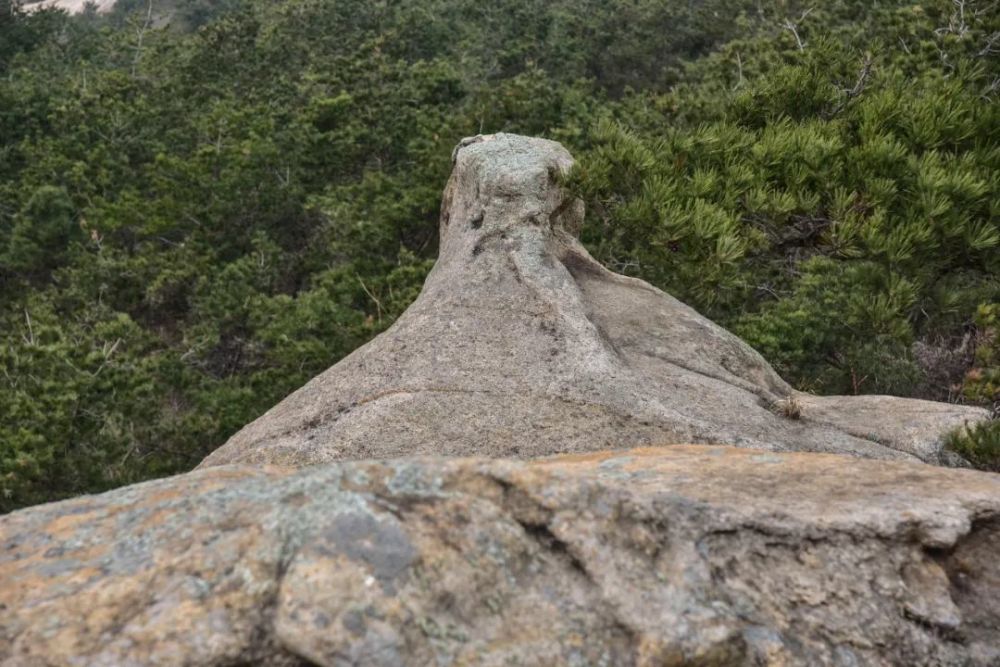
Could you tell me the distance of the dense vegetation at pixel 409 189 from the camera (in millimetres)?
6449

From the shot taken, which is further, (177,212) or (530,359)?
(177,212)

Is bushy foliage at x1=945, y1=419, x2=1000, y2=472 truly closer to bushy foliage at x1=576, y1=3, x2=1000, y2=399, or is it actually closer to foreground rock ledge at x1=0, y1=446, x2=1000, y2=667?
bushy foliage at x1=576, y1=3, x2=1000, y2=399

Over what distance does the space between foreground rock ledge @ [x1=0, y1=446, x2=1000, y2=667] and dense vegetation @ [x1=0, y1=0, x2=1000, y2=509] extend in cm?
323

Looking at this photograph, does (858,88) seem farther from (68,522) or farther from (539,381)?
(68,522)

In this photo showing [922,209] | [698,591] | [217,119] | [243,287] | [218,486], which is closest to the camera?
[698,591]

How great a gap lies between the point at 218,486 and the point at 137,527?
0.29 meters

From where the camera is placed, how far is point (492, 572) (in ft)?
8.74

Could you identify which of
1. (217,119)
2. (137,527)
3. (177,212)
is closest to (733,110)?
(137,527)

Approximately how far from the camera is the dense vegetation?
6449 millimetres

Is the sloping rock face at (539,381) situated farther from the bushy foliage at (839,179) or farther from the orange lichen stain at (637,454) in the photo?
the orange lichen stain at (637,454)

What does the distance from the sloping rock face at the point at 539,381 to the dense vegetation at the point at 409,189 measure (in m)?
0.71

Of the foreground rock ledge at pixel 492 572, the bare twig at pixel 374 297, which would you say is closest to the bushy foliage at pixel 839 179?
the foreground rock ledge at pixel 492 572

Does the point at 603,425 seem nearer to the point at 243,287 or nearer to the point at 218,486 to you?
the point at 218,486

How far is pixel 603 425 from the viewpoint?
6.21m
